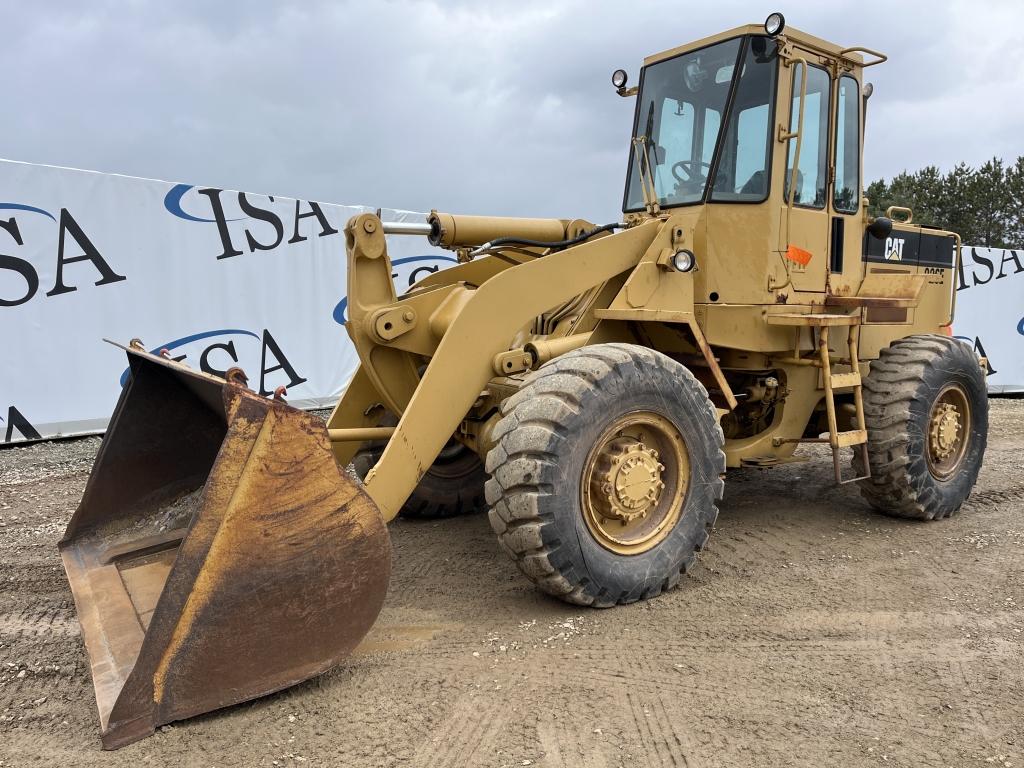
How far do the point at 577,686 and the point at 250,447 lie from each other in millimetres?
1506

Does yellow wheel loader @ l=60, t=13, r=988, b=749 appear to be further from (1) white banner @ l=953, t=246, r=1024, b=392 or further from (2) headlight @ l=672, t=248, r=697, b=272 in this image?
(1) white banner @ l=953, t=246, r=1024, b=392

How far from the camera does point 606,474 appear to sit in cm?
372

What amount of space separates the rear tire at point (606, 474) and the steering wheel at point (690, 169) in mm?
1462

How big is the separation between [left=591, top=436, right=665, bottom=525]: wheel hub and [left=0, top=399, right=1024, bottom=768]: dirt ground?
0.47 meters

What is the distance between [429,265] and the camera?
10734 millimetres

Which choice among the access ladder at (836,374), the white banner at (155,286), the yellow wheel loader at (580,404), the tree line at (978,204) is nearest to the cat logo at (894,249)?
the yellow wheel loader at (580,404)

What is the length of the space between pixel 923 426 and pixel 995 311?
410 inches

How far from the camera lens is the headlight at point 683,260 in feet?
14.3

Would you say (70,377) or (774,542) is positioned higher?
(70,377)

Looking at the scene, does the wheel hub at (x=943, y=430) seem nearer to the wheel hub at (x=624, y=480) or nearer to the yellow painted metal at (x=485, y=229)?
the wheel hub at (x=624, y=480)

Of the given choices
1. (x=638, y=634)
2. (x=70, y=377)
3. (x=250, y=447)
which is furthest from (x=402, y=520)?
(x=70, y=377)

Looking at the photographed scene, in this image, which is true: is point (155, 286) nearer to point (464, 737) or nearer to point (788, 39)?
point (788, 39)

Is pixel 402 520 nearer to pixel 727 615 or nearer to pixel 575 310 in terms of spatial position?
pixel 575 310

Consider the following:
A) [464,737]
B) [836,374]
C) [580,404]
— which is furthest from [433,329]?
[836,374]
